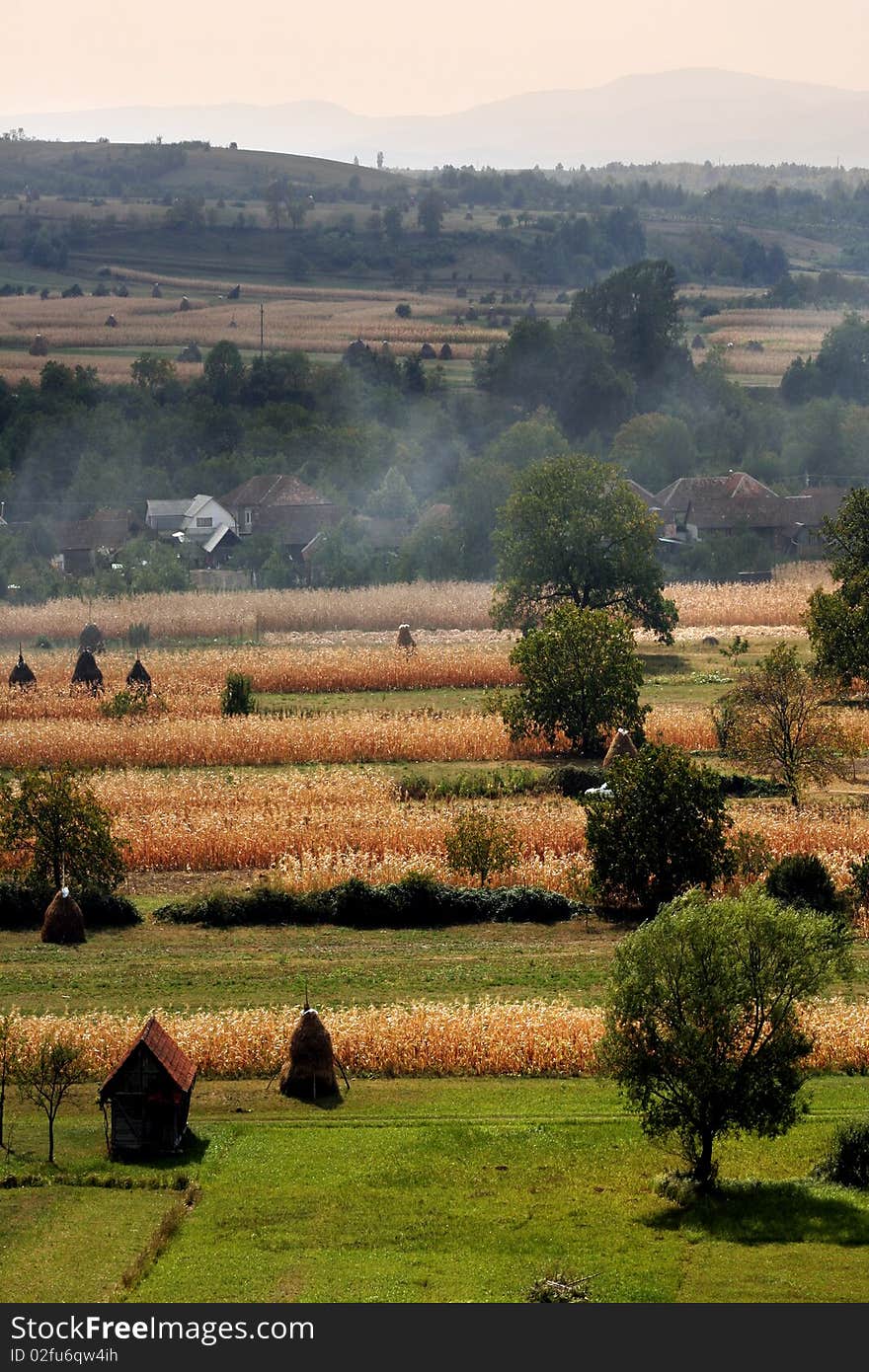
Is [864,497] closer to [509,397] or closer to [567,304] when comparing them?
[509,397]

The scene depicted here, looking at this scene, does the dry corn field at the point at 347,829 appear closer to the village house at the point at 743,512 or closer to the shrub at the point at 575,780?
the shrub at the point at 575,780

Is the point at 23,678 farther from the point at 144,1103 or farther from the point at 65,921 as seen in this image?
the point at 144,1103

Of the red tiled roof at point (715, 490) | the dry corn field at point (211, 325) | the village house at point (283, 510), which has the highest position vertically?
the dry corn field at point (211, 325)

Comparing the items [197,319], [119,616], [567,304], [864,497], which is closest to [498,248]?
[567,304]

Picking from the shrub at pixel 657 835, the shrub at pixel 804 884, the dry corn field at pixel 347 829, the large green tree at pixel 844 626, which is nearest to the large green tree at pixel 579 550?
the large green tree at pixel 844 626

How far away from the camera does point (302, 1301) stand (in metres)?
21.1

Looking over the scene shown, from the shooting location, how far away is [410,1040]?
3105 centimetres

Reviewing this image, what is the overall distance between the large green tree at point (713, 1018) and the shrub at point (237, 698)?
33.7 m

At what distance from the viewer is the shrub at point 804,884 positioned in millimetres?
38688

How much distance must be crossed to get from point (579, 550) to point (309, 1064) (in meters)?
39.6

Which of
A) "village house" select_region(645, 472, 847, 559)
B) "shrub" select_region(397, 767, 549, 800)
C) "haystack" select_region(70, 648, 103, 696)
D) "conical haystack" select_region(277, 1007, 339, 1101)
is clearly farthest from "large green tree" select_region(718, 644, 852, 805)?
"village house" select_region(645, 472, 847, 559)

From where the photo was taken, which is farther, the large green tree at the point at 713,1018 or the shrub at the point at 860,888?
the shrub at the point at 860,888

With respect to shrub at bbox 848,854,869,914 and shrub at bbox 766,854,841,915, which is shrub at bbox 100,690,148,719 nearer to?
shrub at bbox 766,854,841,915

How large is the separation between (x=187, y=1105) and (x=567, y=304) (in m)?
145
